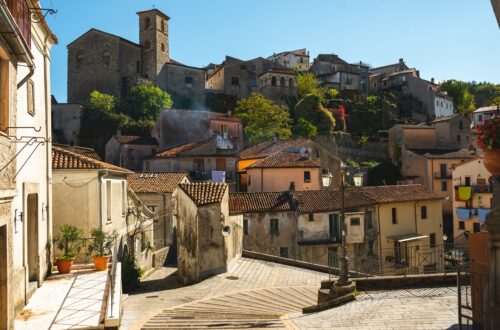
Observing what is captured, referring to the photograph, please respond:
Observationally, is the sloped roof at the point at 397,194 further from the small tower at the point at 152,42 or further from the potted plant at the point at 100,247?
the small tower at the point at 152,42

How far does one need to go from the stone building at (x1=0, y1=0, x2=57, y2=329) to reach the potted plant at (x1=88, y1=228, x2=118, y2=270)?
1499mm

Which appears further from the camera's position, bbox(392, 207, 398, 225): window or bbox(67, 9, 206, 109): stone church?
bbox(67, 9, 206, 109): stone church

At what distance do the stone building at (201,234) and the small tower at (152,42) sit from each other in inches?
2022

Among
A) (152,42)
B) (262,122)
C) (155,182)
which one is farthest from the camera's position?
(152,42)

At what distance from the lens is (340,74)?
90875 millimetres

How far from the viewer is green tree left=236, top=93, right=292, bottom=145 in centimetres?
6075

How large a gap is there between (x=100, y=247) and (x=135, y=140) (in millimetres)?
40036

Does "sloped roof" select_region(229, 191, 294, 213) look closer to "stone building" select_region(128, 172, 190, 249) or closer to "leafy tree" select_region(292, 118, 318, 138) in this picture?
"stone building" select_region(128, 172, 190, 249)

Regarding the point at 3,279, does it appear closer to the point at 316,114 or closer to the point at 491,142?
the point at 491,142

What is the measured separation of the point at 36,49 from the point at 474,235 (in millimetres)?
13330

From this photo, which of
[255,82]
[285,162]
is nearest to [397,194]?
[285,162]

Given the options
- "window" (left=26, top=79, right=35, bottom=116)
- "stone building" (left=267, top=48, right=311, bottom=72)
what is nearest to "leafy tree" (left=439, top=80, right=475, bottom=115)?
"stone building" (left=267, top=48, right=311, bottom=72)

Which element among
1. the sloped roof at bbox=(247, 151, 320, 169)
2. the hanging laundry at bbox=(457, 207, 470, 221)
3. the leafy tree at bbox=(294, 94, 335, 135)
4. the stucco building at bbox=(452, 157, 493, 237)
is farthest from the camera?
the leafy tree at bbox=(294, 94, 335, 135)

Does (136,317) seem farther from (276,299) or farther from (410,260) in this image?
(410,260)
